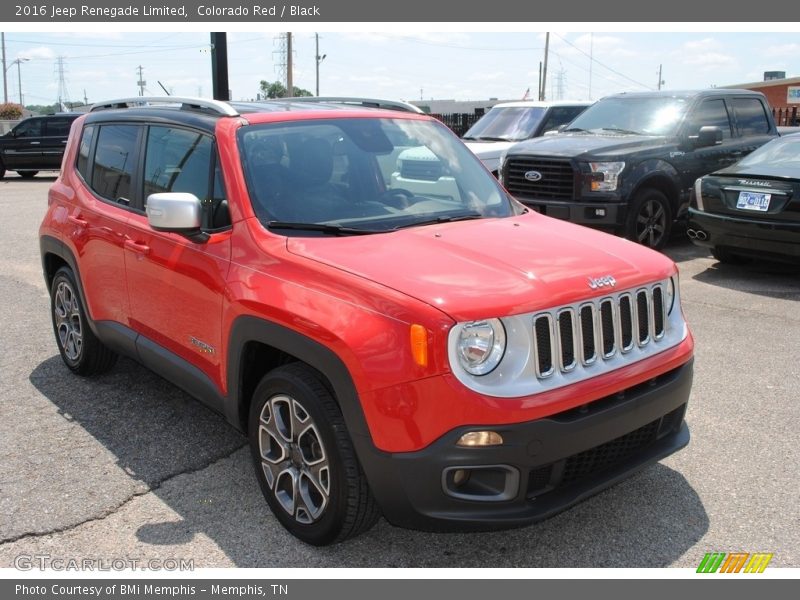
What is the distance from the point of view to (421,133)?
470 cm

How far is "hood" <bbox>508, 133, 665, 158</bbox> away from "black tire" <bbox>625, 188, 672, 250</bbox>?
1.92 feet

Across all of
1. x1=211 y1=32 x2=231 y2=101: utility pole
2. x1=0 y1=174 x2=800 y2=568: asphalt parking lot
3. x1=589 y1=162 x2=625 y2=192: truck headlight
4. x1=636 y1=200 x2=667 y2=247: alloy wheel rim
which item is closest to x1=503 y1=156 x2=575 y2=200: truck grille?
x1=589 y1=162 x2=625 y2=192: truck headlight

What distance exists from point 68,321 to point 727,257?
7176mm

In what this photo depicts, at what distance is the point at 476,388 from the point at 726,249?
7.03 m

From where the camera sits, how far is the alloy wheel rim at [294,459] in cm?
330

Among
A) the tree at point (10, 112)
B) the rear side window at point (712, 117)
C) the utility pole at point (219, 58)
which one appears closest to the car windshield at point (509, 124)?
the rear side window at point (712, 117)

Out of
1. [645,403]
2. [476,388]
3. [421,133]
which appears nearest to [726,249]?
[421,133]

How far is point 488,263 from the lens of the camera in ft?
10.9

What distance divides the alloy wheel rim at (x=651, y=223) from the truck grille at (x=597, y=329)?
613cm

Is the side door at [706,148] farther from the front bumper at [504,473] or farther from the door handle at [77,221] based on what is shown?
the front bumper at [504,473]

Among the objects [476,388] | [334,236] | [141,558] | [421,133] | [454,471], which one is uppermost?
[421,133]

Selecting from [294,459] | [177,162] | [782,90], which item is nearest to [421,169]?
[177,162]

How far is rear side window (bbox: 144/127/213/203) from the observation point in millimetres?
4113

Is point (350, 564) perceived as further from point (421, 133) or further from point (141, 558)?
point (421, 133)
